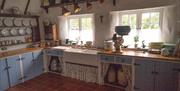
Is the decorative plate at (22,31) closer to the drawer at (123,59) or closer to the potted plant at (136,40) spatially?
the drawer at (123,59)

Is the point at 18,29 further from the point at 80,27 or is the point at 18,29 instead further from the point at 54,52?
the point at 80,27

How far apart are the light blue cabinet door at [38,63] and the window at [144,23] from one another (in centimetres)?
247

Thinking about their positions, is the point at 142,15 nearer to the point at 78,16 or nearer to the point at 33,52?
the point at 78,16

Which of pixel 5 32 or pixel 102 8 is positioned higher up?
pixel 102 8

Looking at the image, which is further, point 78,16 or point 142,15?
point 78,16

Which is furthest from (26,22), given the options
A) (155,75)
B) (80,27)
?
(155,75)

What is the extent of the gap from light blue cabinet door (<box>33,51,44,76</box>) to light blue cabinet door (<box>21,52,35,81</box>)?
0.38 feet

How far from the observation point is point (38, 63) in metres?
3.82

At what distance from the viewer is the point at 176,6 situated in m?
2.63

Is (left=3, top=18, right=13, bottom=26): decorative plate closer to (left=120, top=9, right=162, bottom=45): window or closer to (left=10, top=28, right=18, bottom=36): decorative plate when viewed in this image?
(left=10, top=28, right=18, bottom=36): decorative plate

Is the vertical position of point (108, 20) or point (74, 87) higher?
point (108, 20)

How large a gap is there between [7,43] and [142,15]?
3564mm

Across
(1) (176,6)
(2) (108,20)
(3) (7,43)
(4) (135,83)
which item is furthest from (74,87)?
(1) (176,6)

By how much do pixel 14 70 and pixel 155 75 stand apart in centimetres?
311
